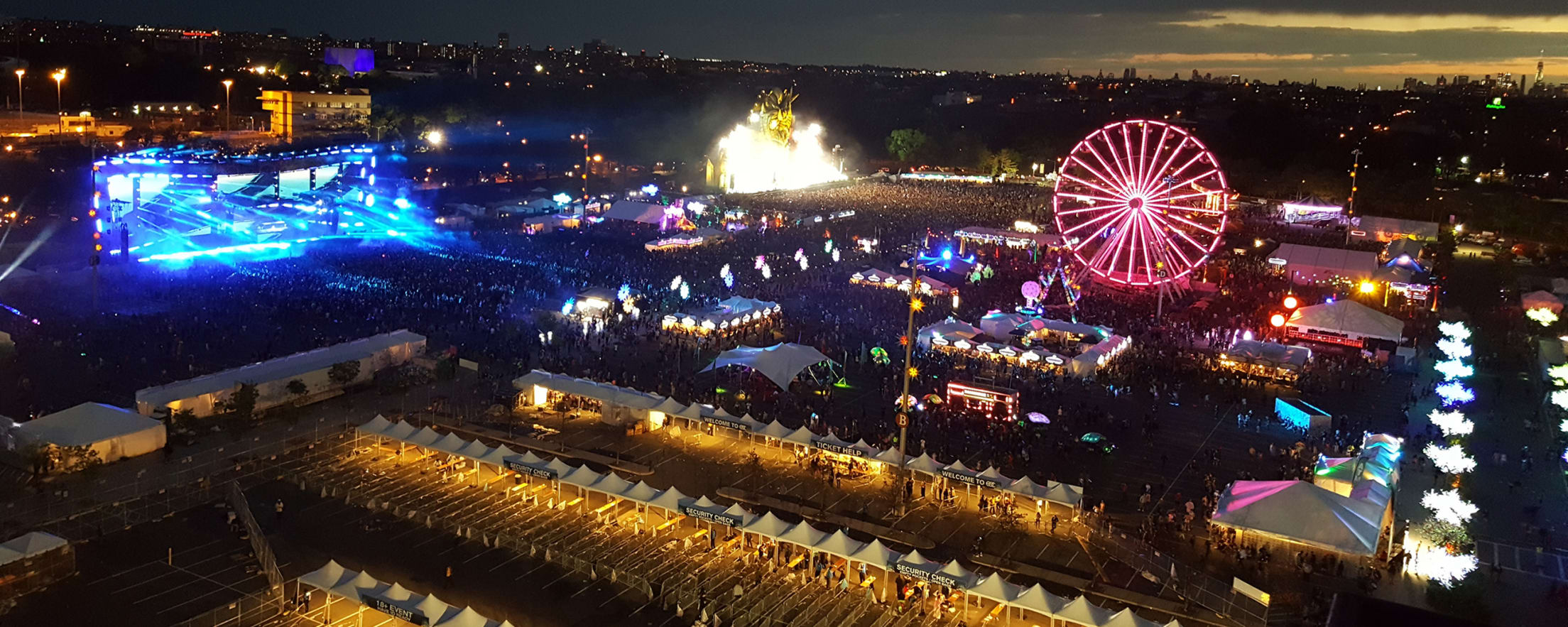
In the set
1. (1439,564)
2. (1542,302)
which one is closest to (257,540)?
(1439,564)

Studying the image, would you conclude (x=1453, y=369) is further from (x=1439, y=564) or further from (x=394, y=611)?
(x=394, y=611)

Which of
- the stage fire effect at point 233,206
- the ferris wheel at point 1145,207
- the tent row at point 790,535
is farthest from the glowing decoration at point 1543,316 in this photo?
the stage fire effect at point 233,206

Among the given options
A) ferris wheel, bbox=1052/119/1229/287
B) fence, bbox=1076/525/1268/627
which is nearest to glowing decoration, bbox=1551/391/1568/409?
ferris wheel, bbox=1052/119/1229/287

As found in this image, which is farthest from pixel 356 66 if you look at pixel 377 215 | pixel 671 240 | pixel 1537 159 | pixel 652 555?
pixel 1537 159

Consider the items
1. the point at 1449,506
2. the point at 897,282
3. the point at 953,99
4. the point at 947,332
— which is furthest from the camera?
the point at 953,99

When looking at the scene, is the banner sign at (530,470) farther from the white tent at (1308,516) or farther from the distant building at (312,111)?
the distant building at (312,111)
